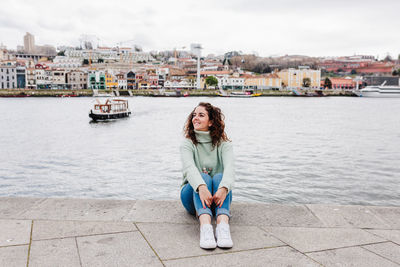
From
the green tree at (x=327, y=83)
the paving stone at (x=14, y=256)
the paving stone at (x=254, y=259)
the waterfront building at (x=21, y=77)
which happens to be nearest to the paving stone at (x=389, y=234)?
the paving stone at (x=254, y=259)

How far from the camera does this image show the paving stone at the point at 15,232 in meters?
2.76

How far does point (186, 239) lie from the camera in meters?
2.87

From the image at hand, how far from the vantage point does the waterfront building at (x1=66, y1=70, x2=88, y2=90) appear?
97125 millimetres

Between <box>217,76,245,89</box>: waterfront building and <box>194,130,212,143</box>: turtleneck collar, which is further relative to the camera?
<box>217,76,245,89</box>: waterfront building

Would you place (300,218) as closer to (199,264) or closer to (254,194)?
(199,264)

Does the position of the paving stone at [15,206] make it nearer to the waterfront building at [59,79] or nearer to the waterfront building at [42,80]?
the waterfront building at [59,79]

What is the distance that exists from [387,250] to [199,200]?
1.40 metres

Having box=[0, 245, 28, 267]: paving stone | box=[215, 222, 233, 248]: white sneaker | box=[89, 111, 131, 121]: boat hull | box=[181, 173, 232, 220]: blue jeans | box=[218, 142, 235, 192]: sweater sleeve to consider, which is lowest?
box=[89, 111, 131, 121]: boat hull

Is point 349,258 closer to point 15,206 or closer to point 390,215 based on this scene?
point 390,215

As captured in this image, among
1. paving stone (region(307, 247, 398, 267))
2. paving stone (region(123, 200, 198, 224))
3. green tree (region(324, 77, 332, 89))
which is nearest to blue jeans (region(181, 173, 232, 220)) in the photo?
paving stone (region(123, 200, 198, 224))

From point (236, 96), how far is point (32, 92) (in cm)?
4828

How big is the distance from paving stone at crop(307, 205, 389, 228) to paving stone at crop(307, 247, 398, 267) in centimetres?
56

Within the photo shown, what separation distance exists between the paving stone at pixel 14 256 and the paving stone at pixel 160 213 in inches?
35.1

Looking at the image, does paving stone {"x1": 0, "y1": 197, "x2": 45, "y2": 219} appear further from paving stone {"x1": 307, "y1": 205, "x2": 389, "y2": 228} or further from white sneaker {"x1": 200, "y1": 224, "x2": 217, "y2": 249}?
paving stone {"x1": 307, "y1": 205, "x2": 389, "y2": 228}
